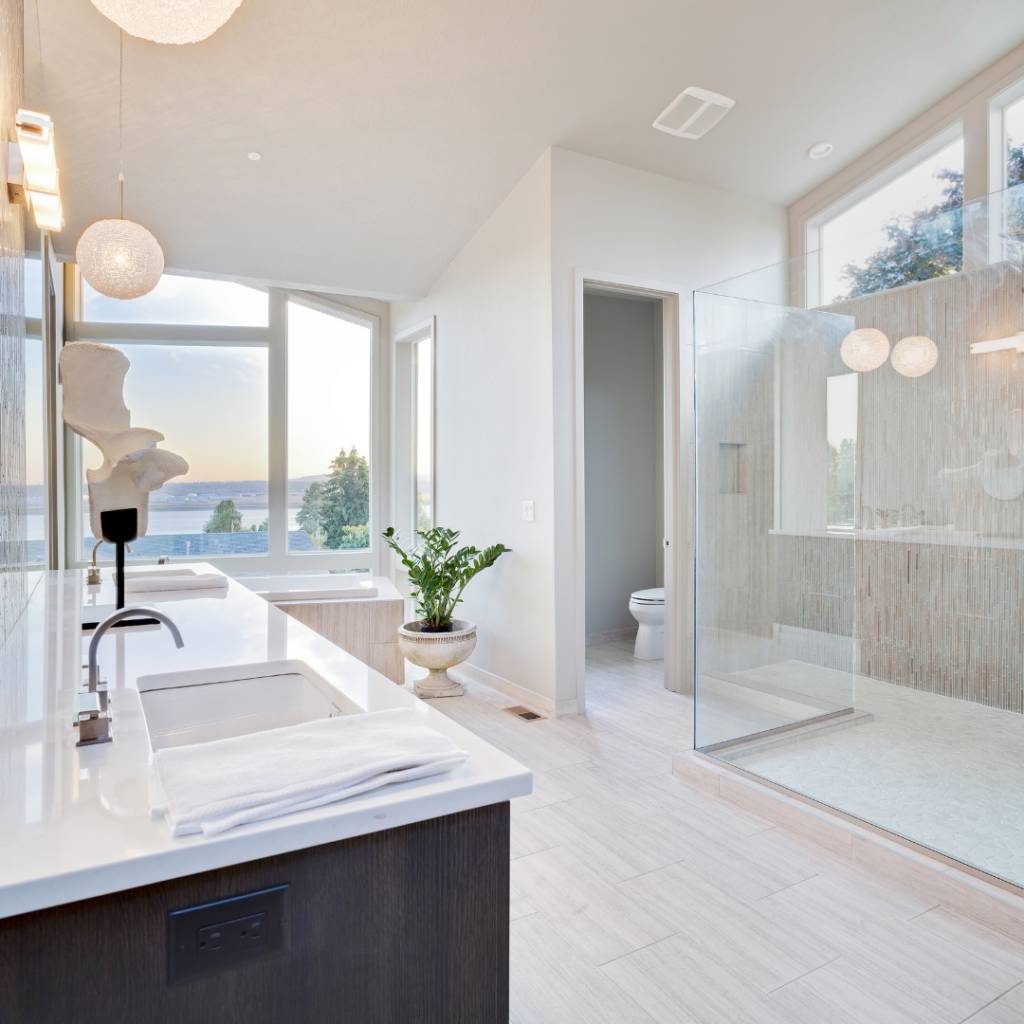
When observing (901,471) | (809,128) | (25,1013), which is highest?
(809,128)

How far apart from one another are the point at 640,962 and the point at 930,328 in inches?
87.9

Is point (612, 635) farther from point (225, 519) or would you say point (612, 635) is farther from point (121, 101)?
point (121, 101)

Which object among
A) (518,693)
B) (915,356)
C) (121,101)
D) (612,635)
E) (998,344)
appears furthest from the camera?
(612,635)

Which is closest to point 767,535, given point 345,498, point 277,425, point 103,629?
point 103,629

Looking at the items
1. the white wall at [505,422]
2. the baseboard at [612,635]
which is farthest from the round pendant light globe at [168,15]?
the baseboard at [612,635]

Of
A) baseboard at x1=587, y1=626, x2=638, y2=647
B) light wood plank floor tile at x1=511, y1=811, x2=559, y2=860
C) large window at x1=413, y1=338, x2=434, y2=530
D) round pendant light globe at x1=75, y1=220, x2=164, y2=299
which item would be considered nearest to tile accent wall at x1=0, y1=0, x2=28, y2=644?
round pendant light globe at x1=75, y1=220, x2=164, y2=299

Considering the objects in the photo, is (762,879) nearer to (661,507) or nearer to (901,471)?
(901,471)

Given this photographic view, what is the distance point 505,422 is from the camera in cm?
404

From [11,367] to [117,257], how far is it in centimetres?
134

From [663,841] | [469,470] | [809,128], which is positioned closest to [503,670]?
[469,470]

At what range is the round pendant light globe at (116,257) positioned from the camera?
2725 mm

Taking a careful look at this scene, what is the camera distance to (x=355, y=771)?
0.77 metres

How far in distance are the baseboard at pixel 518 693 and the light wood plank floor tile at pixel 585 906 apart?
1384 mm

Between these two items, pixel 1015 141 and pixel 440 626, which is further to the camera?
pixel 440 626
